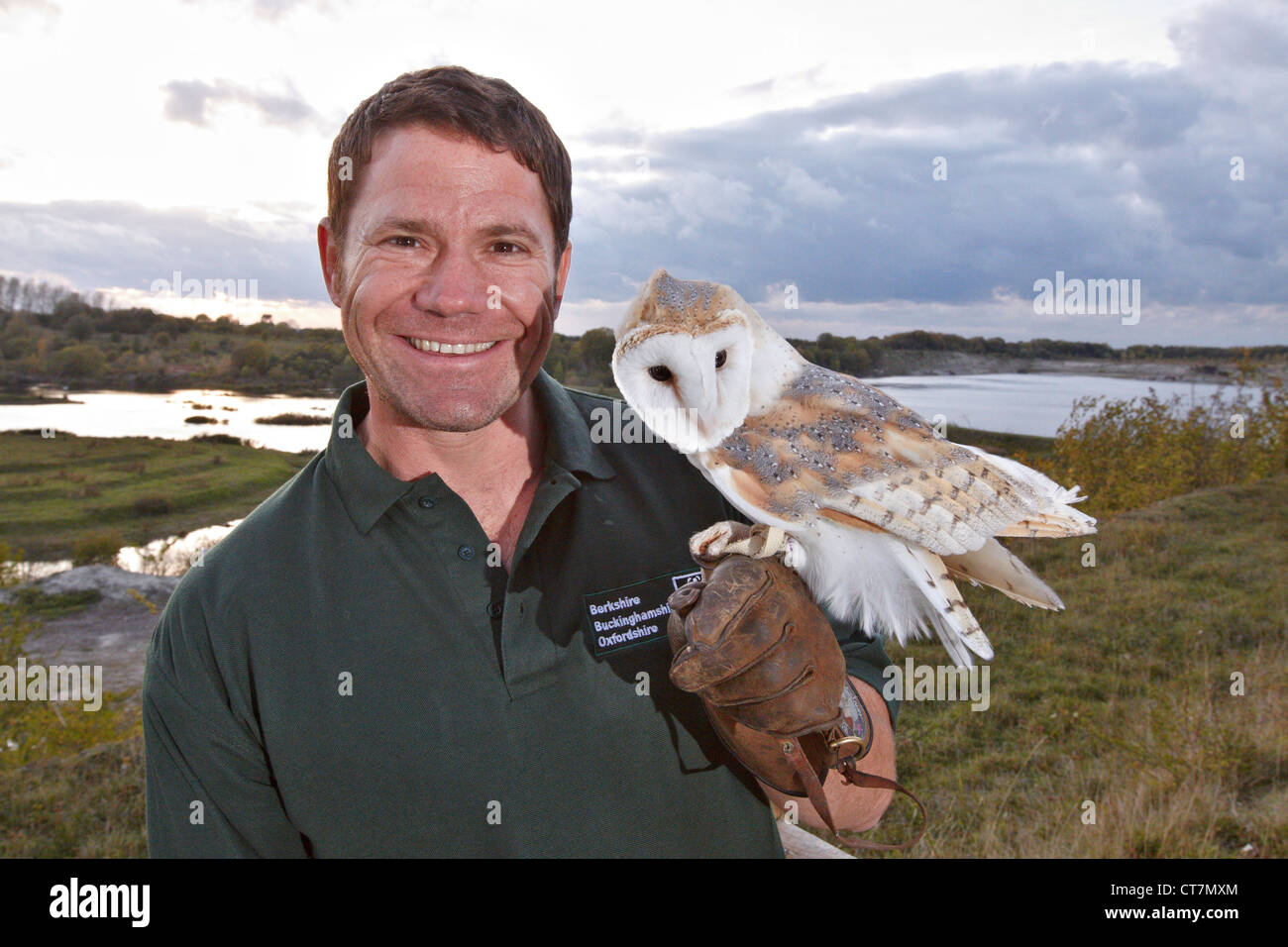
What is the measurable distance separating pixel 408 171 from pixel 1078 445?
15040 mm

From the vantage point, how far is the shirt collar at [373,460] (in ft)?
7.44

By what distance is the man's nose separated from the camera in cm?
221

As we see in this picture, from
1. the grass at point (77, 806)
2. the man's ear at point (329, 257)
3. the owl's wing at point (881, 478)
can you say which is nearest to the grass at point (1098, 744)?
the grass at point (77, 806)

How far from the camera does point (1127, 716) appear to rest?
289 inches

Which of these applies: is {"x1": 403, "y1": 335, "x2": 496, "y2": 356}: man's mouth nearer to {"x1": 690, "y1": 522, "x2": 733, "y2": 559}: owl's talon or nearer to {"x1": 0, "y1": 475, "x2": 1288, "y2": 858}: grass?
{"x1": 690, "y1": 522, "x2": 733, "y2": 559}: owl's talon

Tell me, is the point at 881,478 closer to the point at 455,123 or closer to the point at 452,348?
the point at 452,348

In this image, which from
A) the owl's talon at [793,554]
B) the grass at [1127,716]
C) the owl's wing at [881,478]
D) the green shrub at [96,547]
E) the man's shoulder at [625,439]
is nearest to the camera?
the owl's wing at [881,478]

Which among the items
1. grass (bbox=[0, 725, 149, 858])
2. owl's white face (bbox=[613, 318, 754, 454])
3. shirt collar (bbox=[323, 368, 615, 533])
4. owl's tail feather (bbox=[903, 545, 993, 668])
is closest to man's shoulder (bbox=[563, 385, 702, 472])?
shirt collar (bbox=[323, 368, 615, 533])

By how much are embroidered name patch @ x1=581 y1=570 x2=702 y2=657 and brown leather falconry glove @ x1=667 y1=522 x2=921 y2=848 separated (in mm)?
123

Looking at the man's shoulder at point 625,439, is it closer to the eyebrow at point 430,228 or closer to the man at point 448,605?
the man at point 448,605

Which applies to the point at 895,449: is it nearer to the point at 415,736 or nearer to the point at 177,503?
the point at 415,736

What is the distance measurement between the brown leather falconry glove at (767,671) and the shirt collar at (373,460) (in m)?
0.50

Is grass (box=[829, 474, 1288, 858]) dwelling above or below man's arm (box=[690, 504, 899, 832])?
below

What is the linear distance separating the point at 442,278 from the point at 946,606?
1822mm
